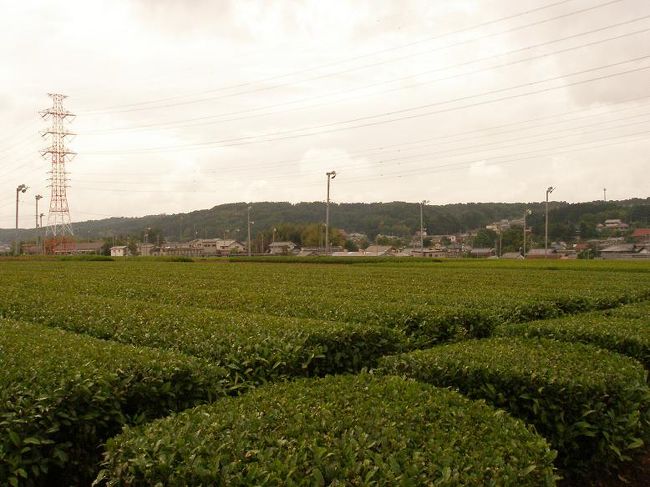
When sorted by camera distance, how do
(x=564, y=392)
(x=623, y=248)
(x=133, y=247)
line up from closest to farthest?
(x=564, y=392) < (x=623, y=248) < (x=133, y=247)

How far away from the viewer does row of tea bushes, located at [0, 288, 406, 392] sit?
7398mm

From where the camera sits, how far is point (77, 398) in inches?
215

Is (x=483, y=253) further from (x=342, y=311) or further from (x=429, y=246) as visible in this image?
(x=342, y=311)

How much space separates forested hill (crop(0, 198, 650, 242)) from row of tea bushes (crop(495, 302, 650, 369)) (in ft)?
310

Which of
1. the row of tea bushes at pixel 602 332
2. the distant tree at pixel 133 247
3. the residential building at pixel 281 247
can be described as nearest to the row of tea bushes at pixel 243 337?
the row of tea bushes at pixel 602 332

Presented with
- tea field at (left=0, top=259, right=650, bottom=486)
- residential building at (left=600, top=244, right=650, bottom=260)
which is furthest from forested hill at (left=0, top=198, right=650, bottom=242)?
tea field at (left=0, top=259, right=650, bottom=486)

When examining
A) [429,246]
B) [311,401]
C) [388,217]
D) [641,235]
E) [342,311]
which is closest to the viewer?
[311,401]

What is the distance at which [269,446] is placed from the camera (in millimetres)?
4266

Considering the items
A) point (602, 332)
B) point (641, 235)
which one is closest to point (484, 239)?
point (641, 235)

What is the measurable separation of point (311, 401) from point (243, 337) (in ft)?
9.77

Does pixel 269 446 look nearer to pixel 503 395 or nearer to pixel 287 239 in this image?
pixel 503 395

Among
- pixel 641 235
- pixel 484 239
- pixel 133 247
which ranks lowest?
pixel 133 247

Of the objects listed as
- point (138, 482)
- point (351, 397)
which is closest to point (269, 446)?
point (138, 482)

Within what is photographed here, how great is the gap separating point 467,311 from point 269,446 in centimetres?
784
